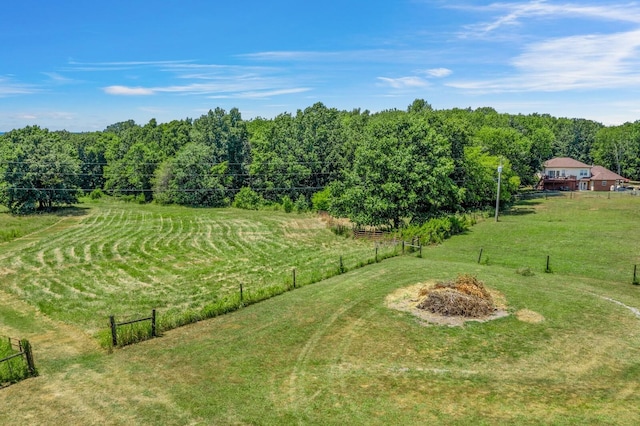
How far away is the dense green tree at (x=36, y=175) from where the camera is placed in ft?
194

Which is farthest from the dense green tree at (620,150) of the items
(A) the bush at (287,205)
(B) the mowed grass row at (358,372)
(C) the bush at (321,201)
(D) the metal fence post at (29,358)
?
(D) the metal fence post at (29,358)

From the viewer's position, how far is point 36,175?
199 ft

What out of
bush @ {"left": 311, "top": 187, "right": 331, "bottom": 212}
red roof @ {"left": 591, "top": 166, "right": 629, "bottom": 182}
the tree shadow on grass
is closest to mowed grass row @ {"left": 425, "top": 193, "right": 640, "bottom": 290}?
bush @ {"left": 311, "top": 187, "right": 331, "bottom": 212}

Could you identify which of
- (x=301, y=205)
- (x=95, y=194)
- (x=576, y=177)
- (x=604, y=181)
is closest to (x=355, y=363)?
(x=301, y=205)

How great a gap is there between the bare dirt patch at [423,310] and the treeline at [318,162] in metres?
20.6

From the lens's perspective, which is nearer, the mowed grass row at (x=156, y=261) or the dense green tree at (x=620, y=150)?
the mowed grass row at (x=156, y=261)

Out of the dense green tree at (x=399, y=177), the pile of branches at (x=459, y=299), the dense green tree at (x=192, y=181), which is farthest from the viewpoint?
the dense green tree at (x=192, y=181)

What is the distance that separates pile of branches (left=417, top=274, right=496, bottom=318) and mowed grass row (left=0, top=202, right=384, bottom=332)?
8592mm

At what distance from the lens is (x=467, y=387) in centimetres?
1484

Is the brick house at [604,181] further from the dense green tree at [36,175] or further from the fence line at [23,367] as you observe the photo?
the fence line at [23,367]

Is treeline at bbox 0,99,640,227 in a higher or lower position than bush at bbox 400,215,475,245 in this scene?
higher

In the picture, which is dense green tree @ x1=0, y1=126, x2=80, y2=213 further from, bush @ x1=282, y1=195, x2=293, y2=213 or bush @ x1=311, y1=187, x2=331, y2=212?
bush @ x1=311, y1=187, x2=331, y2=212

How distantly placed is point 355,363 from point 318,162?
5687cm

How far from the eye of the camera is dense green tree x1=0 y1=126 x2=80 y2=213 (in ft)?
194
